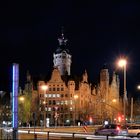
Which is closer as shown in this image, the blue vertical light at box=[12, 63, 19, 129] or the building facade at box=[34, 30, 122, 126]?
the blue vertical light at box=[12, 63, 19, 129]

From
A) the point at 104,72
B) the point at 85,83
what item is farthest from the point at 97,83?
the point at 85,83

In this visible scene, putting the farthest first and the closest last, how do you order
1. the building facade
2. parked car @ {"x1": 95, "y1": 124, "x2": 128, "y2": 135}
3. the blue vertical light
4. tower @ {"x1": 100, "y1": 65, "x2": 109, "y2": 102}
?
tower @ {"x1": 100, "y1": 65, "x2": 109, "y2": 102} < the building facade < parked car @ {"x1": 95, "y1": 124, "x2": 128, "y2": 135} < the blue vertical light

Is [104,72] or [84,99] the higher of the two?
[104,72]

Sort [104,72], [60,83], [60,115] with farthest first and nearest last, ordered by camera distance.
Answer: [104,72], [60,83], [60,115]

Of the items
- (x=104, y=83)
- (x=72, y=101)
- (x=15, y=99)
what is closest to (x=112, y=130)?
(x=15, y=99)

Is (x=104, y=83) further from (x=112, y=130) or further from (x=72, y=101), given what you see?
(x=112, y=130)

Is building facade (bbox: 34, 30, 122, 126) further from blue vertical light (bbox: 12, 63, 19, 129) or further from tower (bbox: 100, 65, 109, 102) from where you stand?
blue vertical light (bbox: 12, 63, 19, 129)

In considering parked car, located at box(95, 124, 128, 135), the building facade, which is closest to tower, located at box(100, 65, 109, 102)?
the building facade

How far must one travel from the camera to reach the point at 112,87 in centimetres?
19775

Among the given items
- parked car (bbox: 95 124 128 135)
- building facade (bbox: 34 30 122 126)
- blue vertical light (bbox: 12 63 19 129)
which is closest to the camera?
blue vertical light (bbox: 12 63 19 129)

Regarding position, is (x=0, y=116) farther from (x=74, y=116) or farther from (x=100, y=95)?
(x=100, y=95)

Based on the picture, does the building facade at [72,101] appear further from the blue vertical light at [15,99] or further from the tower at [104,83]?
the blue vertical light at [15,99]

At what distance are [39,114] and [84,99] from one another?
33.4 meters

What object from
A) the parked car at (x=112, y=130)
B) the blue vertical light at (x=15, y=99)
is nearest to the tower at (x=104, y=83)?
the parked car at (x=112, y=130)
